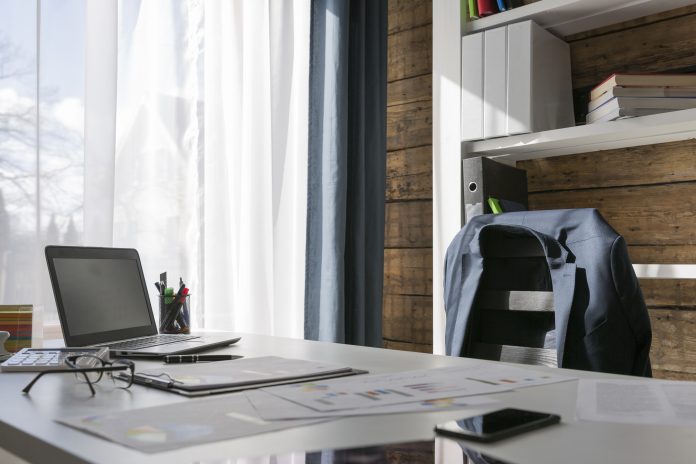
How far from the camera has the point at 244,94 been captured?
2.32 m

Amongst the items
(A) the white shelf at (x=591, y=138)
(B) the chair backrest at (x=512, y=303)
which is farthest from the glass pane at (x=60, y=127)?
(A) the white shelf at (x=591, y=138)

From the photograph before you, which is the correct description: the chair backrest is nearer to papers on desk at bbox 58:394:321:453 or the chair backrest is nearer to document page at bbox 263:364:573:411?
document page at bbox 263:364:573:411

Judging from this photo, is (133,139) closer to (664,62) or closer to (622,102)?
(622,102)

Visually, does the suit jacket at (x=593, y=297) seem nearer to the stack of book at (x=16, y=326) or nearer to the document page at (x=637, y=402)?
the document page at (x=637, y=402)

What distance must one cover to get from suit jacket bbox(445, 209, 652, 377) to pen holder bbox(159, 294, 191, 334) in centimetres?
83

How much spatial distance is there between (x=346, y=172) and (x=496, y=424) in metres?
1.87

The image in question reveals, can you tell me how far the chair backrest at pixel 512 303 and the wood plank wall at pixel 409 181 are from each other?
1115mm

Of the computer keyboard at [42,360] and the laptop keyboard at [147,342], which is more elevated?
the computer keyboard at [42,360]

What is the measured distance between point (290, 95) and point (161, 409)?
6.12 feet

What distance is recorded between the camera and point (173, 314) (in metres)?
1.67

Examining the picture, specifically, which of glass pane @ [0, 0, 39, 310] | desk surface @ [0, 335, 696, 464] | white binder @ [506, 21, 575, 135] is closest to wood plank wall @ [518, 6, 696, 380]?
white binder @ [506, 21, 575, 135]

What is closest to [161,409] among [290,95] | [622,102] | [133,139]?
[133,139]

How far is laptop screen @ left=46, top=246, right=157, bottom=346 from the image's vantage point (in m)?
1.33

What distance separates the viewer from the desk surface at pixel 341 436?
57 cm
